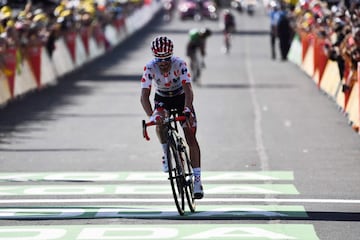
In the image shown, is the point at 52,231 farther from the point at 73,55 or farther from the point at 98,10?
the point at 98,10

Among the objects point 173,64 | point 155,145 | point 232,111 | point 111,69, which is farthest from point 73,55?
point 173,64

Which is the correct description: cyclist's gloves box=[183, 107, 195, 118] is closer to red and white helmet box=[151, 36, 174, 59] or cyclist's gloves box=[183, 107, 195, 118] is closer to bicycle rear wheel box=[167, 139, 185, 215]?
bicycle rear wheel box=[167, 139, 185, 215]

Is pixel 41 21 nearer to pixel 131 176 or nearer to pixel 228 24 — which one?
pixel 131 176

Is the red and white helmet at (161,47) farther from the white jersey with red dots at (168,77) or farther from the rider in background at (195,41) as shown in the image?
the rider in background at (195,41)

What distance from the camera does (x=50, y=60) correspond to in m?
36.2

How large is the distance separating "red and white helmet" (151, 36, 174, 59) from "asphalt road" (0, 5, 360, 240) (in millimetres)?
1563

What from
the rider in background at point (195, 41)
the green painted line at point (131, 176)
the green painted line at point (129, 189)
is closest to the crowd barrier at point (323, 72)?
the rider in background at point (195, 41)

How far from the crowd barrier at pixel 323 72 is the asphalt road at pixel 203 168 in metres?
0.32

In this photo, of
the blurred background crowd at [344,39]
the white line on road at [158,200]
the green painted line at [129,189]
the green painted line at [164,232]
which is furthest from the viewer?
the blurred background crowd at [344,39]

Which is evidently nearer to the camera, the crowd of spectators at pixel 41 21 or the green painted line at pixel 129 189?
the green painted line at pixel 129 189

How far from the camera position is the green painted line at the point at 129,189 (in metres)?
14.8

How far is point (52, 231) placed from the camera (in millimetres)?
11734

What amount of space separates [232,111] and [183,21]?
66445 millimetres

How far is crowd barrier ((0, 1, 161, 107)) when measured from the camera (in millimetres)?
28359
